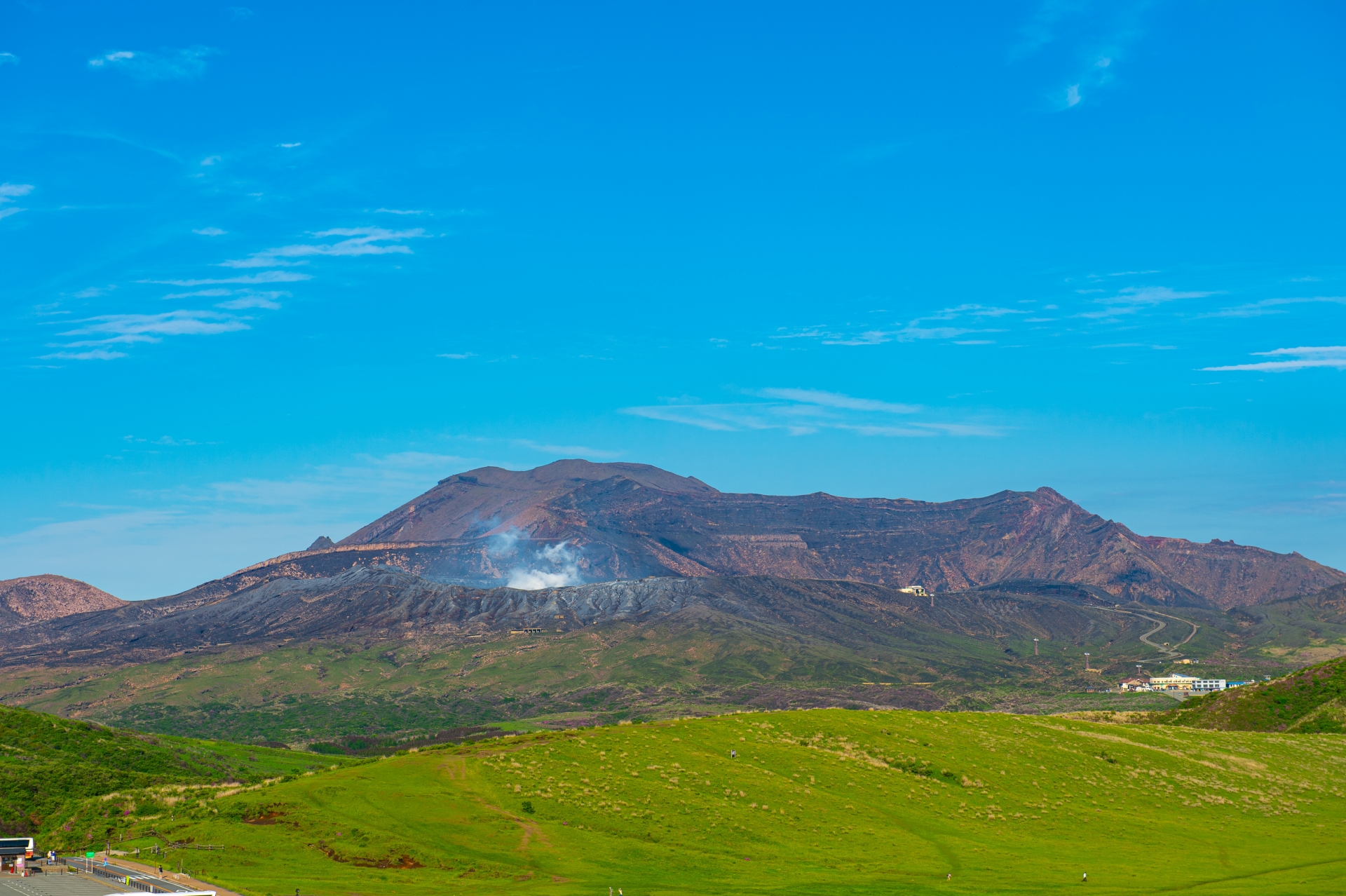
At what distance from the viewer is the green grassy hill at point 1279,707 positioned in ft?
427

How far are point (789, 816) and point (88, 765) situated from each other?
5326 cm

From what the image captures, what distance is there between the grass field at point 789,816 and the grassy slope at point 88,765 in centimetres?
1151

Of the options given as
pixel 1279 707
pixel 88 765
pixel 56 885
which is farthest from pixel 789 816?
pixel 1279 707

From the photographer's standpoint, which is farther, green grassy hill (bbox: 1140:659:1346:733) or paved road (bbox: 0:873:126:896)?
green grassy hill (bbox: 1140:659:1346:733)

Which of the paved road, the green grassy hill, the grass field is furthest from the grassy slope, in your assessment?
the green grassy hill

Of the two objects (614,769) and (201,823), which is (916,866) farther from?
(201,823)

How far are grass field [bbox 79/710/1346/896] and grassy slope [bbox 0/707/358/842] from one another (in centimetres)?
1151

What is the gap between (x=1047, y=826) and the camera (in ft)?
248

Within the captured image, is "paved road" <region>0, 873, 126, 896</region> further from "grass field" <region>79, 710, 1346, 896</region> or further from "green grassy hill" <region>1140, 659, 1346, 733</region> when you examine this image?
"green grassy hill" <region>1140, 659, 1346, 733</region>

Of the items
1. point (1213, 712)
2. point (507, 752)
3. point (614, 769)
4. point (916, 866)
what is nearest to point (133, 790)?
point (507, 752)

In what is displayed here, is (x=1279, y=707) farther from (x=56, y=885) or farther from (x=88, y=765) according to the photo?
(x=56, y=885)

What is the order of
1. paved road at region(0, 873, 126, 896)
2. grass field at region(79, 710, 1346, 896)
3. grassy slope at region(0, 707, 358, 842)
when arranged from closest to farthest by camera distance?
paved road at region(0, 873, 126, 896), grass field at region(79, 710, 1346, 896), grassy slope at region(0, 707, 358, 842)

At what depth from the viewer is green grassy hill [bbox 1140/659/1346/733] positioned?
130 m

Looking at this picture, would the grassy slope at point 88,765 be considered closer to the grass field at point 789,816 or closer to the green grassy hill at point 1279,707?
the grass field at point 789,816
